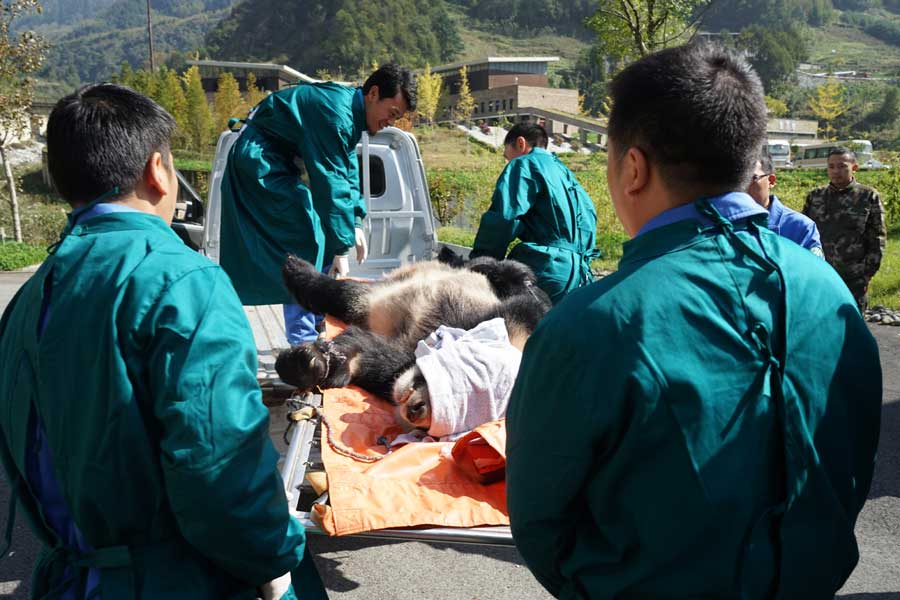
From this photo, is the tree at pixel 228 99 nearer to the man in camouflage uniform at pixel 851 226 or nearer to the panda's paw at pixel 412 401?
the man in camouflage uniform at pixel 851 226

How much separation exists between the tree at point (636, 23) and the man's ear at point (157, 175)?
1328cm

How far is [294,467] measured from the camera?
2879mm

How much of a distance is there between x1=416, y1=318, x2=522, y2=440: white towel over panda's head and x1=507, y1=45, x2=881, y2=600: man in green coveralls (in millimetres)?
1824

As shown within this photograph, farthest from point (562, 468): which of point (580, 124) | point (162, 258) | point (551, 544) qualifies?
point (580, 124)

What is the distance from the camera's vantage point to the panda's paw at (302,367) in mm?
3402

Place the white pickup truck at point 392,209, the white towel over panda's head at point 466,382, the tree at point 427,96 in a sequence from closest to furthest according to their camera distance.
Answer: the white towel over panda's head at point 466,382
the white pickup truck at point 392,209
the tree at point 427,96

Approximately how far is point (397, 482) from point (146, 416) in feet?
4.53

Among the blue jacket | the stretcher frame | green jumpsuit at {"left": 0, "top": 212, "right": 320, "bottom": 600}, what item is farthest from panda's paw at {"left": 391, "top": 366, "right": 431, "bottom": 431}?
the blue jacket

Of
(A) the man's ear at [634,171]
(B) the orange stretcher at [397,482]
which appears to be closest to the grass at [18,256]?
(B) the orange stretcher at [397,482]

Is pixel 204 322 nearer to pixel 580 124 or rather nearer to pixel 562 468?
pixel 562 468

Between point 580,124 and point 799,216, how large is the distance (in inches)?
2275

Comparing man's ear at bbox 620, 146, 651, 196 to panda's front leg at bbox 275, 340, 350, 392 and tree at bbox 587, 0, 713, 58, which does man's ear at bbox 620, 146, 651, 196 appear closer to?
panda's front leg at bbox 275, 340, 350, 392

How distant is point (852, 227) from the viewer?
6754 millimetres

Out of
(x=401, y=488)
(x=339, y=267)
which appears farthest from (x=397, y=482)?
(x=339, y=267)
